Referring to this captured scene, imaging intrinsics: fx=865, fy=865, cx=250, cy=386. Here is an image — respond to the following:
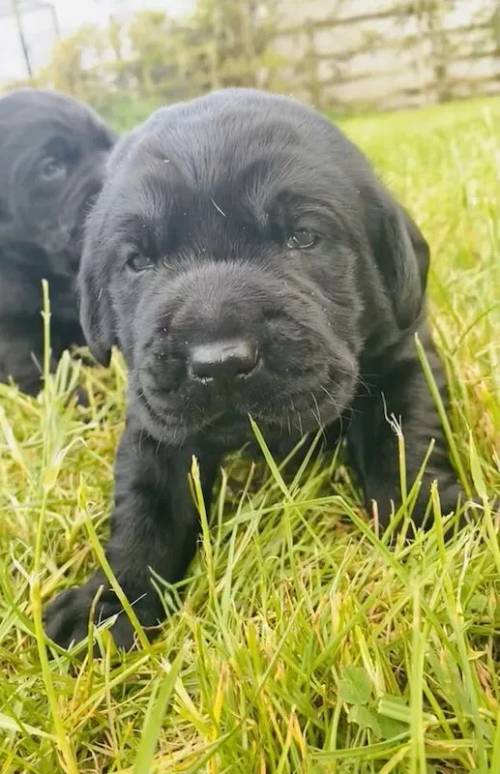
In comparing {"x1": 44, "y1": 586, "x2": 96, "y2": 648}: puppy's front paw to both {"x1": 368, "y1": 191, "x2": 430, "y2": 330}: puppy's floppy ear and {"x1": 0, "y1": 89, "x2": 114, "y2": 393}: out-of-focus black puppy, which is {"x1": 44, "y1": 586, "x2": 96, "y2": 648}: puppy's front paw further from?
{"x1": 0, "y1": 89, "x2": 114, "y2": 393}: out-of-focus black puppy

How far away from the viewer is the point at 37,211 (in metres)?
3.18

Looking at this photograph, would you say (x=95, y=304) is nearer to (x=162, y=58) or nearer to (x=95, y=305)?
(x=95, y=305)

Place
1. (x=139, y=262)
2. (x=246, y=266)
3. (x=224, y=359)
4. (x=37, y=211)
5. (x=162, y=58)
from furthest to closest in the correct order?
(x=162, y=58) → (x=37, y=211) → (x=139, y=262) → (x=246, y=266) → (x=224, y=359)

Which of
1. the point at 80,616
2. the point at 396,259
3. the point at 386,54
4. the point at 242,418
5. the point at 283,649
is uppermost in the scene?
the point at 396,259

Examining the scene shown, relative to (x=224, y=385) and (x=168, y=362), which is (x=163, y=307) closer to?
(x=168, y=362)

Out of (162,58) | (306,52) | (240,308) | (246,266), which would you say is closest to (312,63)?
(306,52)

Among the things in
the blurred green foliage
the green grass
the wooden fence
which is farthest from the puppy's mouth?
the wooden fence

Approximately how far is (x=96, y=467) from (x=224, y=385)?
30.0 inches

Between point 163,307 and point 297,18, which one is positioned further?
point 297,18

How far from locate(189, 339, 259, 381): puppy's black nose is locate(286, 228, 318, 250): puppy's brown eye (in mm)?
287

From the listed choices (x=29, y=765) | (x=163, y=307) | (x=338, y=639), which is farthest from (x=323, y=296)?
(x=29, y=765)

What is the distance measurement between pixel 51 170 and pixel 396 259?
1.90 m

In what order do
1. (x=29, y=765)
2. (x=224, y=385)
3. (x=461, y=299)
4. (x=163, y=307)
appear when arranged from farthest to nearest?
(x=461, y=299) < (x=163, y=307) < (x=224, y=385) < (x=29, y=765)

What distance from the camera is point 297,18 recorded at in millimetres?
11742
